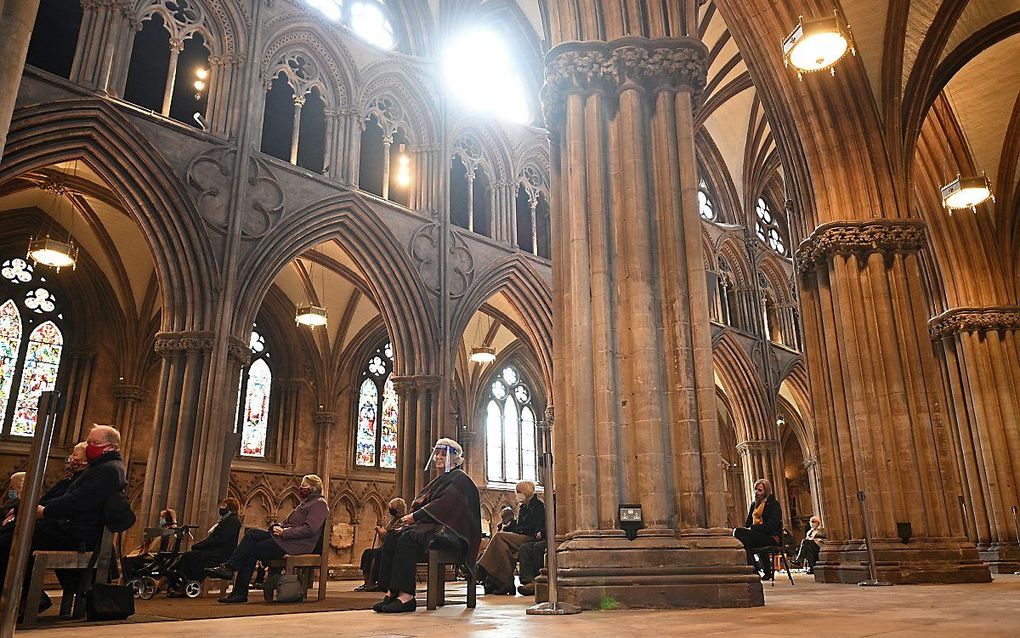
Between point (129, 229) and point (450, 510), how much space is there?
586 inches

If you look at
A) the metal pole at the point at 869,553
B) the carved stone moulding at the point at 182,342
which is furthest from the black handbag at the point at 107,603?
the carved stone moulding at the point at 182,342

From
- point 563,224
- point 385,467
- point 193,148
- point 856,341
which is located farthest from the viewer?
point 385,467

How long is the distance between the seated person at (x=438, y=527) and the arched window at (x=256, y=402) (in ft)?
49.2

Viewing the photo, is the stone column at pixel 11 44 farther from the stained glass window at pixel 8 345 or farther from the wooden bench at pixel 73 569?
the stained glass window at pixel 8 345

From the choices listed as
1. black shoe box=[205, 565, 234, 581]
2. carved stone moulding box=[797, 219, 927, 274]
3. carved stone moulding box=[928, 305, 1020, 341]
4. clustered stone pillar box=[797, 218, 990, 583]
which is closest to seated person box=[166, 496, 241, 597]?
black shoe box=[205, 565, 234, 581]

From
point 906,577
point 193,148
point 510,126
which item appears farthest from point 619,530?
point 510,126

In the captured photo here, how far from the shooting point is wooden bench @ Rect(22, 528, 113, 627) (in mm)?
4539

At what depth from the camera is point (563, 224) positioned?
7.55m

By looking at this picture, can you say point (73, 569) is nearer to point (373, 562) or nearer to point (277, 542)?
point (277, 542)

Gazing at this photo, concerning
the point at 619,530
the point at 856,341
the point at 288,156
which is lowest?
the point at 619,530

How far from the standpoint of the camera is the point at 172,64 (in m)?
14.2

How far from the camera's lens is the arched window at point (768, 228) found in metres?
27.5

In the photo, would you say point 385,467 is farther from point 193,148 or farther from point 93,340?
point 193,148

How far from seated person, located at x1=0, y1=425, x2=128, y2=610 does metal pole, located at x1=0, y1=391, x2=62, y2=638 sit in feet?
6.49
